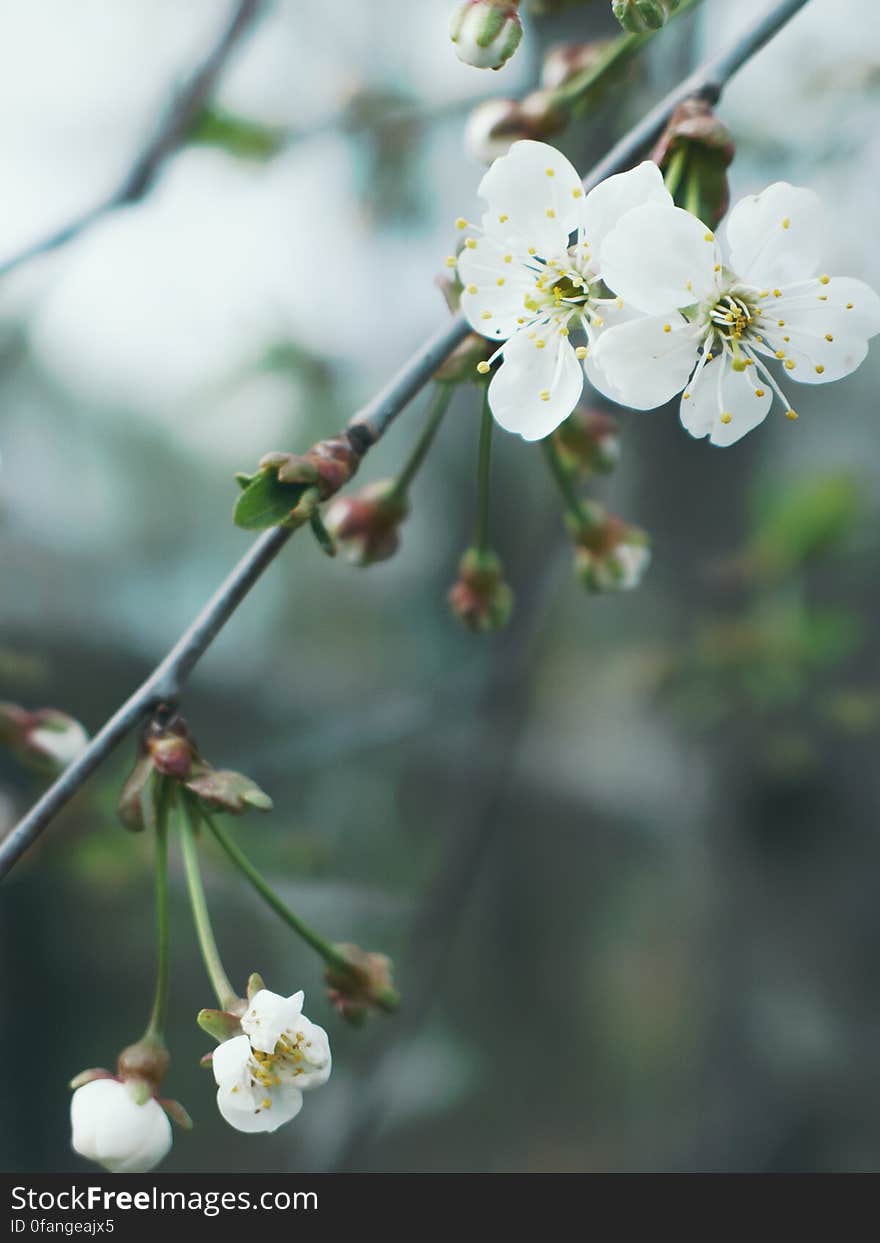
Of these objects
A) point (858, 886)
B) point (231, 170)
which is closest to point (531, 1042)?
point (858, 886)

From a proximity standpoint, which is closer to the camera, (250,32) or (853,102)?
(250,32)

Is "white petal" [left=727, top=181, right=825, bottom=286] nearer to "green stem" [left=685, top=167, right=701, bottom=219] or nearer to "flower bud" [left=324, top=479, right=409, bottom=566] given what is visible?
"green stem" [left=685, top=167, right=701, bottom=219]

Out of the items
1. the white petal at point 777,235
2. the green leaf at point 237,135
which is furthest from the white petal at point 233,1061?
the green leaf at point 237,135

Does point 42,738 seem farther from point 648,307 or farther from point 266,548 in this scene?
point 648,307

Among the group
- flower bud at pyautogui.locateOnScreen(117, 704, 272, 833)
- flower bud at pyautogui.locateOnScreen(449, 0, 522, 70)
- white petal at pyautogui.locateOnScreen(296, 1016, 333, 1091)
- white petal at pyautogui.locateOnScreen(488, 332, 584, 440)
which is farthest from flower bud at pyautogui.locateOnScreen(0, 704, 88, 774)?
flower bud at pyautogui.locateOnScreen(449, 0, 522, 70)

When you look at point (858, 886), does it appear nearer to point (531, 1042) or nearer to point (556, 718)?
point (556, 718)
